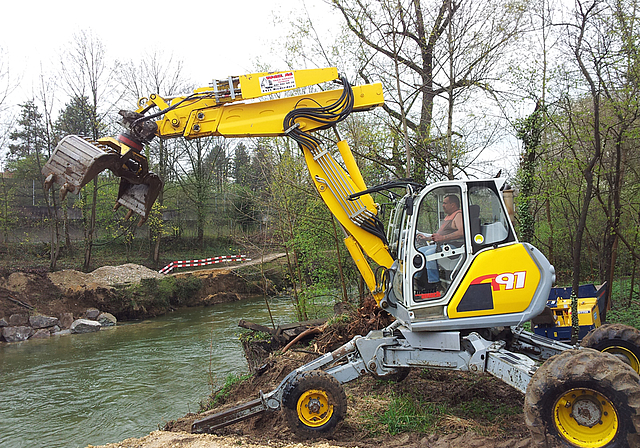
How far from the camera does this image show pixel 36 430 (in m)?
7.75

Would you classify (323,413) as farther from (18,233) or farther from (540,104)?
(18,233)

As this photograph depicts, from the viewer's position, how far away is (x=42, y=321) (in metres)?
16.2

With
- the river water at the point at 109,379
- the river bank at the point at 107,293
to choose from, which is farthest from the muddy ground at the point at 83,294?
the river water at the point at 109,379

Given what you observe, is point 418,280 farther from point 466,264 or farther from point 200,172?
point 200,172

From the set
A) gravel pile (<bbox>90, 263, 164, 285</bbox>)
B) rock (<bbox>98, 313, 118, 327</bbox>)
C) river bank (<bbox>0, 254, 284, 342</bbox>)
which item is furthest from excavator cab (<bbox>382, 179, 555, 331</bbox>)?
gravel pile (<bbox>90, 263, 164, 285</bbox>)

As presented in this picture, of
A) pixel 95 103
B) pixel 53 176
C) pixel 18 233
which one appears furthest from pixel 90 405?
pixel 95 103

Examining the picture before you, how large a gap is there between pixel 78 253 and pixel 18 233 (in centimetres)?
311

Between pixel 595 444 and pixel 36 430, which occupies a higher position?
pixel 595 444

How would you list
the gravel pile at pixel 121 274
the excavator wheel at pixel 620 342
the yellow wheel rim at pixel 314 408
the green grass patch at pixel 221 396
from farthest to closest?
the gravel pile at pixel 121 274, the green grass patch at pixel 221 396, the excavator wheel at pixel 620 342, the yellow wheel rim at pixel 314 408

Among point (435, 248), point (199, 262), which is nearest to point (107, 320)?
point (199, 262)

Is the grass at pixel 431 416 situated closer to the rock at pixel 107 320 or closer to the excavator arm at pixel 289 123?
the excavator arm at pixel 289 123

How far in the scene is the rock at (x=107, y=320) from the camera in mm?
17391

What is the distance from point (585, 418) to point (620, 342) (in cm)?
218

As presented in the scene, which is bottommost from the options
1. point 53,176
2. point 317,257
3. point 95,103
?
point 317,257
